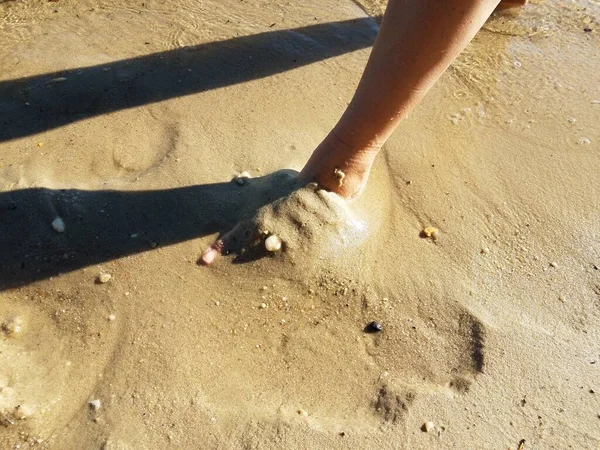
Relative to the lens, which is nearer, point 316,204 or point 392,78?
point 392,78

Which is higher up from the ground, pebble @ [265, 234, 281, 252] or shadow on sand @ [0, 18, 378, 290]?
pebble @ [265, 234, 281, 252]

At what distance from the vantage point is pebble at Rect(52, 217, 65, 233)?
1.92 m

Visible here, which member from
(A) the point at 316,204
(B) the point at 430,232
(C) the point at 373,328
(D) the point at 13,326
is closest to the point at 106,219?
(D) the point at 13,326

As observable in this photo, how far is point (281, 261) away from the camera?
1861 mm

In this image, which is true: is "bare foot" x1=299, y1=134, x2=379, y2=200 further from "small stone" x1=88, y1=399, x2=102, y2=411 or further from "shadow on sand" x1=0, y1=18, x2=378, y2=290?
"small stone" x1=88, y1=399, x2=102, y2=411

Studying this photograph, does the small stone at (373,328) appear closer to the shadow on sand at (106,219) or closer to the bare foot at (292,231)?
the bare foot at (292,231)

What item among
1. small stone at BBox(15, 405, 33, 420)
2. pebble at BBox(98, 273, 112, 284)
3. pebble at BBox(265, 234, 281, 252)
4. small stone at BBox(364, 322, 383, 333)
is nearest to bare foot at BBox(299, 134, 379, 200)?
pebble at BBox(265, 234, 281, 252)

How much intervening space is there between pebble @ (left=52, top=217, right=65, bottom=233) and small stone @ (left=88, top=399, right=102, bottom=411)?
0.68 metres

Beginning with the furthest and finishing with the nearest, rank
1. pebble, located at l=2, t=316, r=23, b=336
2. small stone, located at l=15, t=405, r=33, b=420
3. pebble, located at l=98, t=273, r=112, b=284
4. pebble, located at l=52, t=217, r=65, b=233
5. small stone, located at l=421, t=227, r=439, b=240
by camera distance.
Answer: small stone, located at l=421, t=227, r=439, b=240, pebble, located at l=52, t=217, r=65, b=233, pebble, located at l=98, t=273, r=112, b=284, pebble, located at l=2, t=316, r=23, b=336, small stone, located at l=15, t=405, r=33, b=420

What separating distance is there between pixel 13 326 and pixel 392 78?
57.4 inches

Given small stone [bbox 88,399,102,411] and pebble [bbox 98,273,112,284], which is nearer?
small stone [bbox 88,399,102,411]

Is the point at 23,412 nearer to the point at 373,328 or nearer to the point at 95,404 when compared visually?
the point at 95,404

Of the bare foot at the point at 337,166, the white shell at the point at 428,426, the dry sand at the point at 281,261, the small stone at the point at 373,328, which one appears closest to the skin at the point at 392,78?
the bare foot at the point at 337,166

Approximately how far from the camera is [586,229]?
6.91ft
